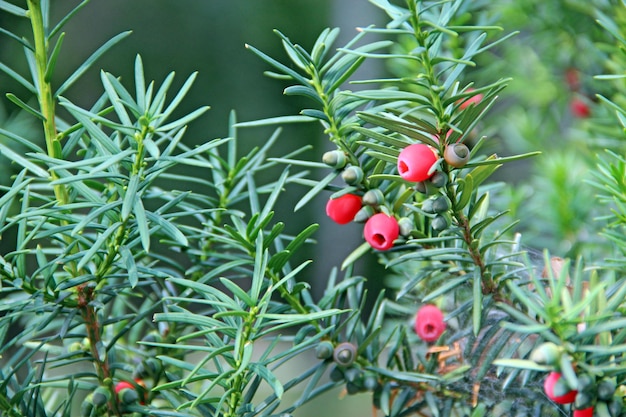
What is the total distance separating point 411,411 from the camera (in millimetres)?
431

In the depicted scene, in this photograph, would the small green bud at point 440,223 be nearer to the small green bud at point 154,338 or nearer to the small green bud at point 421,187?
the small green bud at point 421,187

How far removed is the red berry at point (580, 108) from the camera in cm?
83

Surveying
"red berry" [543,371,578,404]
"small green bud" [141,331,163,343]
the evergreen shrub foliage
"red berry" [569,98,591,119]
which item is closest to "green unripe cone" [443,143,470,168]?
the evergreen shrub foliage

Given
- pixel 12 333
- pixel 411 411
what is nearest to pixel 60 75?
pixel 12 333

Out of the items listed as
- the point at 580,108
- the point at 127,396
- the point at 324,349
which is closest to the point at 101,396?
the point at 127,396

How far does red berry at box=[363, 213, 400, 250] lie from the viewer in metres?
0.39

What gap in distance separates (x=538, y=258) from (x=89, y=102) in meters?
2.75

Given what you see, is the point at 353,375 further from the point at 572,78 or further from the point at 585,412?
the point at 572,78

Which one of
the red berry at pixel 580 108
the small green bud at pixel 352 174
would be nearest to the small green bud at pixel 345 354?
the small green bud at pixel 352 174

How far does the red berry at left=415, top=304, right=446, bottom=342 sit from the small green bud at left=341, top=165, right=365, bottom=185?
0.12 meters

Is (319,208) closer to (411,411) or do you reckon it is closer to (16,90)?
(16,90)

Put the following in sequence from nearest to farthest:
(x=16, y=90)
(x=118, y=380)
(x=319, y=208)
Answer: (x=118, y=380) → (x=319, y=208) → (x=16, y=90)

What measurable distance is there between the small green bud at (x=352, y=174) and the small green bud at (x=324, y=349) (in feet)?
0.33

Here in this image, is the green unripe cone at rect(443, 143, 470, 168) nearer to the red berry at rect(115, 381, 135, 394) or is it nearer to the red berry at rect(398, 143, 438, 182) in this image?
the red berry at rect(398, 143, 438, 182)
